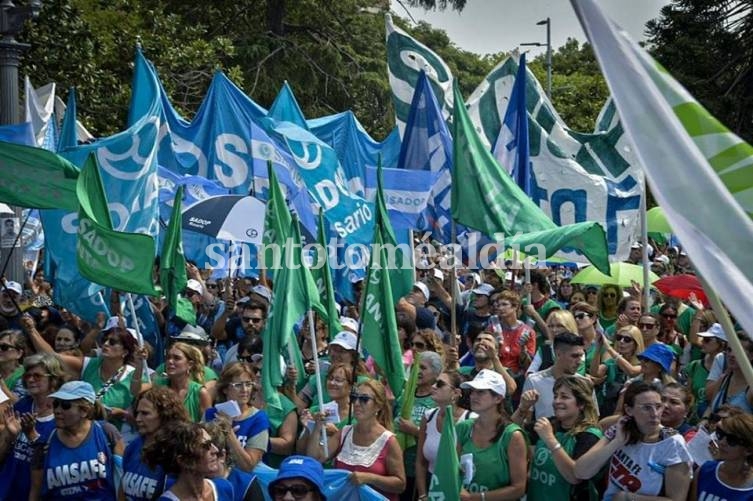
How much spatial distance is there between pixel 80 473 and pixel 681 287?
6.14 meters

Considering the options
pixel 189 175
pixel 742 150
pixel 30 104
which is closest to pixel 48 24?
pixel 30 104

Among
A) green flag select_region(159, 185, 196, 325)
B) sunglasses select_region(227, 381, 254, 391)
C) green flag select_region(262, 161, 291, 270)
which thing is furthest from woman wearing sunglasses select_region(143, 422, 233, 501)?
green flag select_region(159, 185, 196, 325)

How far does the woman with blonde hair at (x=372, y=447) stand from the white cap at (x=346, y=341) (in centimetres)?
105

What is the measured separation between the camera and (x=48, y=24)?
18609 millimetres

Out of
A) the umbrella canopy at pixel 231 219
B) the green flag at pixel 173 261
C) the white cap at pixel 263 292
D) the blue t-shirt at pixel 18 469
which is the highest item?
the umbrella canopy at pixel 231 219

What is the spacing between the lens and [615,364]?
8.14 m

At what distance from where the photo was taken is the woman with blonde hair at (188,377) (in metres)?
7.05

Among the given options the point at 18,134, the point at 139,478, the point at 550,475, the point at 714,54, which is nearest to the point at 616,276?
the point at 18,134

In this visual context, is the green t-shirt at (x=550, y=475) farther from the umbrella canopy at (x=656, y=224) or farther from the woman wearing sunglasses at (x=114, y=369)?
the umbrella canopy at (x=656, y=224)

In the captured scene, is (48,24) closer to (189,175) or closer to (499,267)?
(189,175)

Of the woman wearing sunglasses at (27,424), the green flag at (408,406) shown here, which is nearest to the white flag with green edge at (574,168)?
the green flag at (408,406)

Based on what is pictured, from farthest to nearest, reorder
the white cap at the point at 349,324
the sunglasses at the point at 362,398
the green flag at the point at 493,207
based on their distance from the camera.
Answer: the green flag at the point at 493,207, the white cap at the point at 349,324, the sunglasses at the point at 362,398

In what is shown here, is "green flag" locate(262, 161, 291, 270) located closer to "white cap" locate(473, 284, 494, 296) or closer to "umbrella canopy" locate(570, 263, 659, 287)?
"white cap" locate(473, 284, 494, 296)

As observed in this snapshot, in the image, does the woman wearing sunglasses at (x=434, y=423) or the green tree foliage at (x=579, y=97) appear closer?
the woman wearing sunglasses at (x=434, y=423)
